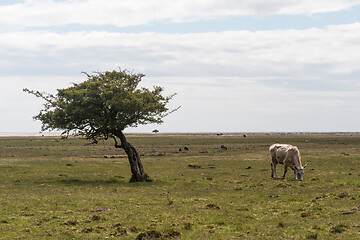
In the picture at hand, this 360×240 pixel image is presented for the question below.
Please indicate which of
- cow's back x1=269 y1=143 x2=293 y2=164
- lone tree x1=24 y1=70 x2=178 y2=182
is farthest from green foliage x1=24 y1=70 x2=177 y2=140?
cow's back x1=269 y1=143 x2=293 y2=164

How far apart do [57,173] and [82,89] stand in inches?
442

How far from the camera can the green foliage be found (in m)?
33.6

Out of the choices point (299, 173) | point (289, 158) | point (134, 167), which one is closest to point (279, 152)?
point (289, 158)

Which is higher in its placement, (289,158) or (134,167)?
(289,158)

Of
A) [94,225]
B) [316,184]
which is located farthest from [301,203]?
[94,225]

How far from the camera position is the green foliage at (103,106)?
3356 cm

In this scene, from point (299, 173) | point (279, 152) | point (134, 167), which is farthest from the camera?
point (279, 152)

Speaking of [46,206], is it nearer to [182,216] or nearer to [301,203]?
[182,216]

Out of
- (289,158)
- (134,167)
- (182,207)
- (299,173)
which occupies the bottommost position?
(182,207)

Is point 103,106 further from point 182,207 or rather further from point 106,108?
point 182,207

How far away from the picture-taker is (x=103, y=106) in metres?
34.5

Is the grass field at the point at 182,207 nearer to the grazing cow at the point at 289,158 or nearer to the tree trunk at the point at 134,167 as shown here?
the grazing cow at the point at 289,158

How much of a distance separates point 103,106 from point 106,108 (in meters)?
0.41

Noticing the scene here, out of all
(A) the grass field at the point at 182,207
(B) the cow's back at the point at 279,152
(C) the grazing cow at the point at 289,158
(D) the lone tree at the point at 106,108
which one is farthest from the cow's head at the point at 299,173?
(D) the lone tree at the point at 106,108
